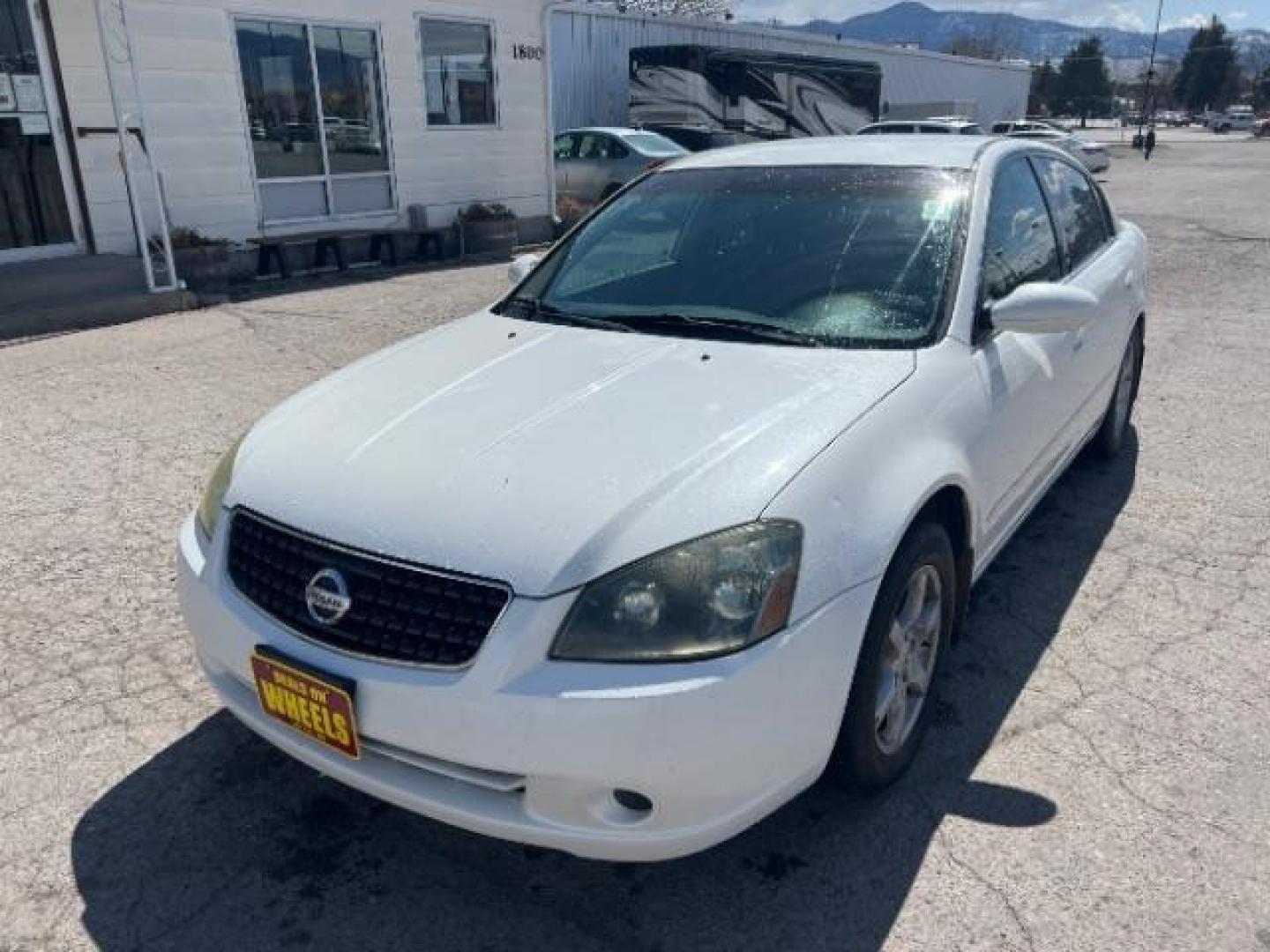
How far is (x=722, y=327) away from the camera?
9.80 ft

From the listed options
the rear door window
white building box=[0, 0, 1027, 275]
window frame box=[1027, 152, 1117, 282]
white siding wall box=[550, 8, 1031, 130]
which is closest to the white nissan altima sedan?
window frame box=[1027, 152, 1117, 282]

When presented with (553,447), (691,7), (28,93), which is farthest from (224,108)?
(691,7)

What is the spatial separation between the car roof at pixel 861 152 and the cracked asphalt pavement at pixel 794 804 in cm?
162

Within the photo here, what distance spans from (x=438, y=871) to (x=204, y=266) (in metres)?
8.47

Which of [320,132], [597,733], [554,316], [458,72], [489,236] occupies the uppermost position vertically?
Result: [458,72]

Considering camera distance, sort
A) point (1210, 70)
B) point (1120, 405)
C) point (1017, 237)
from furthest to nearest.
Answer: point (1210, 70)
point (1120, 405)
point (1017, 237)

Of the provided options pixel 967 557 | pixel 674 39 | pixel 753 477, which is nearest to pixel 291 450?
pixel 753 477

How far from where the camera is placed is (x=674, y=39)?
2453 cm

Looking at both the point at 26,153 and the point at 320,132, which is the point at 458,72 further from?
the point at 26,153

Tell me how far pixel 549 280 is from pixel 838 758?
207 centimetres

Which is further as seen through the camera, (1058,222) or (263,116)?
(263,116)

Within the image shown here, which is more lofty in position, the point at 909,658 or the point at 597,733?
the point at 597,733

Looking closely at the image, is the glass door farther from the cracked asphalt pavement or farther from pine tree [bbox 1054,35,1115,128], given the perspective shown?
pine tree [bbox 1054,35,1115,128]

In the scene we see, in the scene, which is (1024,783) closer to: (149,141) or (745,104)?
(149,141)
